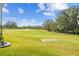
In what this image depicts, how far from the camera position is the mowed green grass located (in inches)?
108

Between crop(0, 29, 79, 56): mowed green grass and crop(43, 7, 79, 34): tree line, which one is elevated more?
crop(43, 7, 79, 34): tree line

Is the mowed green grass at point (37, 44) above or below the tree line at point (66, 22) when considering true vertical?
below

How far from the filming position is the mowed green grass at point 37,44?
274 centimetres

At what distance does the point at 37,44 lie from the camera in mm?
2809

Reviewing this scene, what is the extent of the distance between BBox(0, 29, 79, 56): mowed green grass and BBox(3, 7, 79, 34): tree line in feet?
0.20

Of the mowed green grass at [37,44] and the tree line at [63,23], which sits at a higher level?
the tree line at [63,23]

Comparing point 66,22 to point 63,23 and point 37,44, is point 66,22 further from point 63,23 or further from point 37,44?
point 37,44

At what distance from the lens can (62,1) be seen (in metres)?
2.76

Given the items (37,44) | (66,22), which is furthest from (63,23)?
(37,44)

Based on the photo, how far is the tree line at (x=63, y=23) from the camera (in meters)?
2.83

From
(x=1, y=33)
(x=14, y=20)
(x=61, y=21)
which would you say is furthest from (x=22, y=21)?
(x=61, y=21)

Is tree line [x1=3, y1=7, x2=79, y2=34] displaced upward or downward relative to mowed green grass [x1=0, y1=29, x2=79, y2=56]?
upward

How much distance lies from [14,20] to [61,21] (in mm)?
624

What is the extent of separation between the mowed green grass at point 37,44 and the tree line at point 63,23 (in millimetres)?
60
